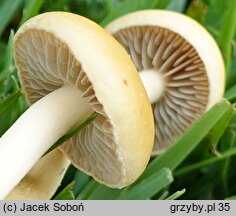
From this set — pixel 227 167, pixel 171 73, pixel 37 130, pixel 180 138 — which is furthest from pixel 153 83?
pixel 37 130

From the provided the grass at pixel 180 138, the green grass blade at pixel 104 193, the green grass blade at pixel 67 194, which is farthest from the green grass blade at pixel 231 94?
the green grass blade at pixel 67 194

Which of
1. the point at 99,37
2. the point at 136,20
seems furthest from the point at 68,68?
the point at 136,20

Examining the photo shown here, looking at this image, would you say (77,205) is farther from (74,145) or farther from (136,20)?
(136,20)

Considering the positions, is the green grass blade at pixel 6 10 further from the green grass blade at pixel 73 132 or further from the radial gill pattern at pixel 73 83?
the green grass blade at pixel 73 132

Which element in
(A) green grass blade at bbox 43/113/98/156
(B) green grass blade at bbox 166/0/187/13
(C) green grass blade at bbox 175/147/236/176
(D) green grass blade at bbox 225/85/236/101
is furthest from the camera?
(B) green grass blade at bbox 166/0/187/13

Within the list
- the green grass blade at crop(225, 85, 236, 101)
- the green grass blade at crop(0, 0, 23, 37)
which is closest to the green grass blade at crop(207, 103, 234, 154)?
the green grass blade at crop(225, 85, 236, 101)

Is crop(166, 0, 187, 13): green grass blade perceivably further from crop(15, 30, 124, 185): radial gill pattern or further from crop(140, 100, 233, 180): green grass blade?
crop(15, 30, 124, 185): radial gill pattern

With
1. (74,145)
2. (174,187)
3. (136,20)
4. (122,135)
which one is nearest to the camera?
(122,135)
